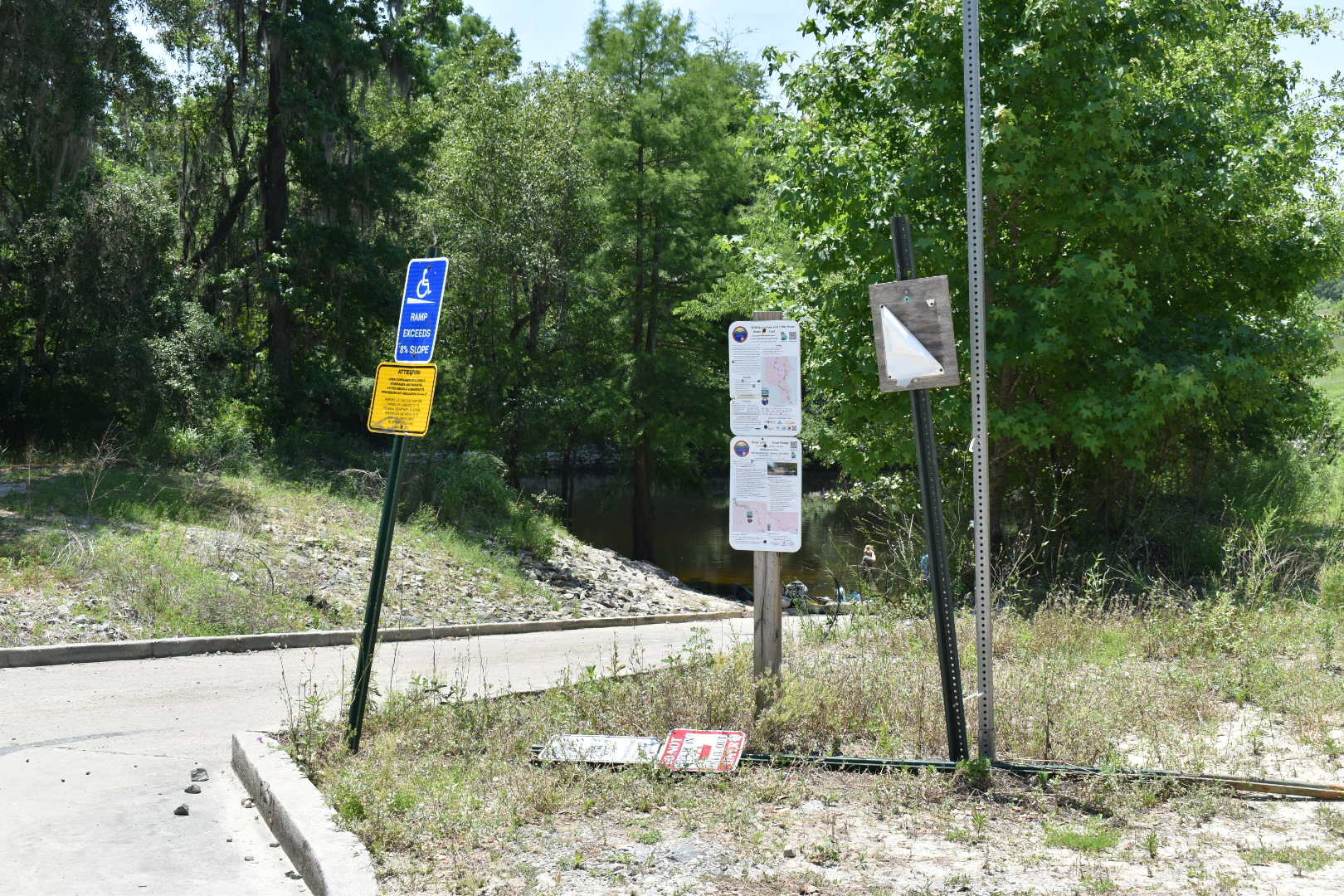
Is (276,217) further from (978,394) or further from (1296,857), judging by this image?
(1296,857)

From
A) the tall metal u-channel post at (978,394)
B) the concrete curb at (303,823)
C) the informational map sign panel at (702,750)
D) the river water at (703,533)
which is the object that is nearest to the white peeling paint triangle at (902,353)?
the tall metal u-channel post at (978,394)

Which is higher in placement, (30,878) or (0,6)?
(0,6)

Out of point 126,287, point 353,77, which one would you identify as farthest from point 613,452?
point 126,287

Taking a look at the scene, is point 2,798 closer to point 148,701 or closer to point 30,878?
point 30,878

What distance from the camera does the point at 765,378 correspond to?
6637 millimetres

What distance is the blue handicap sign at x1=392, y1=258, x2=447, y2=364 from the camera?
646cm

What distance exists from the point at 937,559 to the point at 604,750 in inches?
81.2

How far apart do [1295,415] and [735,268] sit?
1538cm

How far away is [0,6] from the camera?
19.5 metres

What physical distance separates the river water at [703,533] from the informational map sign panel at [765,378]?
16.5 meters

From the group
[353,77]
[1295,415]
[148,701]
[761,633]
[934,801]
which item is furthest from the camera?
[353,77]

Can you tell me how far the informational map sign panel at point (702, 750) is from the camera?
230 inches

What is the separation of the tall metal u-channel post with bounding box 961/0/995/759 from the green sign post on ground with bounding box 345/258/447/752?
115 inches

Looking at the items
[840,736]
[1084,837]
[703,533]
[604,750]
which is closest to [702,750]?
[604,750]
